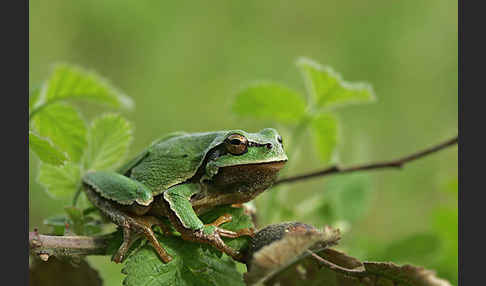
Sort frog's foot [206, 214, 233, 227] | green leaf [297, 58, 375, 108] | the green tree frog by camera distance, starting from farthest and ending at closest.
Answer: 1. green leaf [297, 58, 375, 108]
2. the green tree frog
3. frog's foot [206, 214, 233, 227]

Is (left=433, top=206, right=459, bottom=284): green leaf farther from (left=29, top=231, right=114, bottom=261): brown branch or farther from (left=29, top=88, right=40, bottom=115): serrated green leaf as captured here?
(left=29, top=88, right=40, bottom=115): serrated green leaf

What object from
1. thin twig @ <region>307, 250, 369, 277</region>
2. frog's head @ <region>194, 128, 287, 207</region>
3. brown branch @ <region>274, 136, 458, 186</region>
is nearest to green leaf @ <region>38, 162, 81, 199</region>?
frog's head @ <region>194, 128, 287, 207</region>

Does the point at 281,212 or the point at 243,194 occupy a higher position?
the point at 243,194

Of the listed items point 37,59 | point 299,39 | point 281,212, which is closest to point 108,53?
point 37,59

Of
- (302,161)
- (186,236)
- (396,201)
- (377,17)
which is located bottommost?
(396,201)

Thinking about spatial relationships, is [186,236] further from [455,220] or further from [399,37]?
[399,37]

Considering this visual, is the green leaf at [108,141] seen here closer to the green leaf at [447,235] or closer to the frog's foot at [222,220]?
the frog's foot at [222,220]
